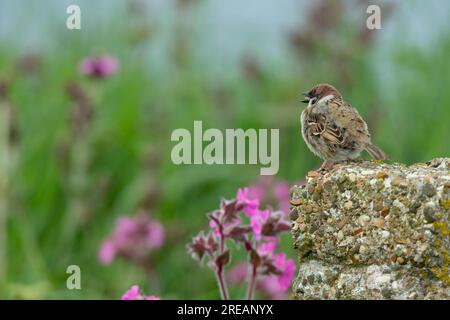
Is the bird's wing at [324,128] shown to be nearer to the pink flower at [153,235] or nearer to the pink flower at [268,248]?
the pink flower at [268,248]

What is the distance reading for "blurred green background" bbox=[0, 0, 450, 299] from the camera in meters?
5.86

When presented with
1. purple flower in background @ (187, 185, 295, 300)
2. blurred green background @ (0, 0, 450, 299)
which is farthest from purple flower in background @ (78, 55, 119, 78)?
purple flower in background @ (187, 185, 295, 300)

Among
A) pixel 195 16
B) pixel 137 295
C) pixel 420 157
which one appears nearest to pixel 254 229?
pixel 137 295

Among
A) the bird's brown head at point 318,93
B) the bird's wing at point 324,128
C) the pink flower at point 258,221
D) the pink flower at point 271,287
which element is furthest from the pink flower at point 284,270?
the pink flower at point 271,287

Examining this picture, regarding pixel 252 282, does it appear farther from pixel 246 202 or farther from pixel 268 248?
pixel 246 202

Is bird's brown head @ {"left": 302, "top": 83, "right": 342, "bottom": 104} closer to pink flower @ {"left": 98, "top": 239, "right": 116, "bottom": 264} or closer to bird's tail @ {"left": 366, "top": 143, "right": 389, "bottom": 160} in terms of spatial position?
bird's tail @ {"left": 366, "top": 143, "right": 389, "bottom": 160}

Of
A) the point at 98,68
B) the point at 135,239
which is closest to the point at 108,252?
the point at 135,239

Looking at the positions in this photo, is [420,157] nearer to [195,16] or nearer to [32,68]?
[195,16]

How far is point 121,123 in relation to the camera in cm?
686

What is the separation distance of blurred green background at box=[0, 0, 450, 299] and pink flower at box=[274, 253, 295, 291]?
7.31 ft

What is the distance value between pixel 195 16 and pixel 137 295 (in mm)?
5029

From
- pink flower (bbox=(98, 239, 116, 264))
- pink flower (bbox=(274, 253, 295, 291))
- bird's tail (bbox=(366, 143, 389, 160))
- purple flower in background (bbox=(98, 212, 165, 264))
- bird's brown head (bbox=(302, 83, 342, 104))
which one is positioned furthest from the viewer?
purple flower in background (bbox=(98, 212, 165, 264))

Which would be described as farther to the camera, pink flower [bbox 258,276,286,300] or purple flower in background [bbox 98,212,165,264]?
purple flower in background [bbox 98,212,165,264]

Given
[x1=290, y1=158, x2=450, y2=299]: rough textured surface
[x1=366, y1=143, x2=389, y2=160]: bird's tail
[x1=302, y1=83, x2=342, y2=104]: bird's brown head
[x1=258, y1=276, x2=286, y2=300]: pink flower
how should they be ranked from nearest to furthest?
[x1=290, y1=158, x2=450, y2=299]: rough textured surface, [x1=366, y1=143, x2=389, y2=160]: bird's tail, [x1=302, y1=83, x2=342, y2=104]: bird's brown head, [x1=258, y1=276, x2=286, y2=300]: pink flower
